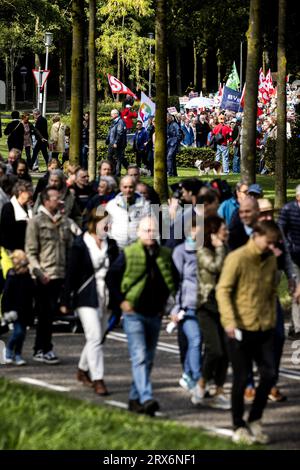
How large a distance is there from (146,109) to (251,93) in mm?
21735

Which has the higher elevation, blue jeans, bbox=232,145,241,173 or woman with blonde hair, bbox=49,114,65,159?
woman with blonde hair, bbox=49,114,65,159

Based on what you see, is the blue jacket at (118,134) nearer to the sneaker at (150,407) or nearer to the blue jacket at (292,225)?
the blue jacket at (292,225)

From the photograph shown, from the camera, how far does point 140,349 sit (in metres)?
13.5

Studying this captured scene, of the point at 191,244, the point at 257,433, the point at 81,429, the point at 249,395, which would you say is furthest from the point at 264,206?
the point at 81,429

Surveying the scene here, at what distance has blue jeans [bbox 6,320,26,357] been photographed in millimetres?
15836

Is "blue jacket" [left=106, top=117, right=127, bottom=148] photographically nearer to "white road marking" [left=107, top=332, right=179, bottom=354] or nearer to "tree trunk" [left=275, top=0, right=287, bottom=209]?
"tree trunk" [left=275, top=0, right=287, bottom=209]

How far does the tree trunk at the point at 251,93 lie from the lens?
84.3 ft

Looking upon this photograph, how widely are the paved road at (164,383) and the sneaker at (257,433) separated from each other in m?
0.10

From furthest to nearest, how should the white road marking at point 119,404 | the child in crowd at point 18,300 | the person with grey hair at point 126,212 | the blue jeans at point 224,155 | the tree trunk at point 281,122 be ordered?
the blue jeans at point 224,155 < the tree trunk at point 281,122 < the person with grey hair at point 126,212 < the child in crowd at point 18,300 < the white road marking at point 119,404

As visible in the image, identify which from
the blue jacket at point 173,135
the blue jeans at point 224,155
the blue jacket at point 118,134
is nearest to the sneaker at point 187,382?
the blue jacket at point 118,134

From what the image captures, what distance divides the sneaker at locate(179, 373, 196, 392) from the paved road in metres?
0.06

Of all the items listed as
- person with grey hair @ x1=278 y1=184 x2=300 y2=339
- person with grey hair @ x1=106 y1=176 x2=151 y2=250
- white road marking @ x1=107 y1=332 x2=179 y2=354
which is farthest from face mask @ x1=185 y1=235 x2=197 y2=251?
person with grey hair @ x1=278 y1=184 x2=300 y2=339

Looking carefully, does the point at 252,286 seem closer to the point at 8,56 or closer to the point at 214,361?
the point at 214,361

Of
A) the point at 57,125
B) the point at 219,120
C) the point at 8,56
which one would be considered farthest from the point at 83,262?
the point at 8,56
